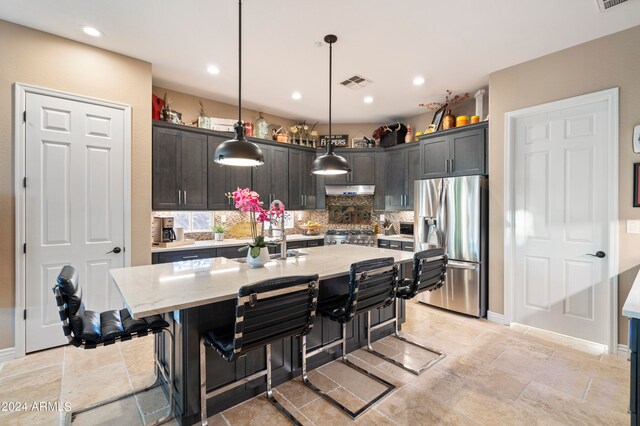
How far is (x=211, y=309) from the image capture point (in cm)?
200

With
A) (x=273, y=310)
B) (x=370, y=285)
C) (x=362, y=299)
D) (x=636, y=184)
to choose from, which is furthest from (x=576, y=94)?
(x=273, y=310)

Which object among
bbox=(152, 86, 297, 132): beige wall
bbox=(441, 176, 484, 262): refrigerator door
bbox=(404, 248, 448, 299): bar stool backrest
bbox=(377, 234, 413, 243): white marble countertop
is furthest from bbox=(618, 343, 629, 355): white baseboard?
bbox=(152, 86, 297, 132): beige wall

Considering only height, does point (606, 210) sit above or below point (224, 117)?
below

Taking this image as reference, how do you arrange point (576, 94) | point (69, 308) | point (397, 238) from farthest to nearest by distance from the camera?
point (397, 238)
point (576, 94)
point (69, 308)

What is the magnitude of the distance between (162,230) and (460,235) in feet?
12.7

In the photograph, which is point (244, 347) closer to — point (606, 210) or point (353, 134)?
point (606, 210)

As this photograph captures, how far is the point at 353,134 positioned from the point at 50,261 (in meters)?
4.85

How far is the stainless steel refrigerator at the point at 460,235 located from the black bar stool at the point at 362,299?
1889mm

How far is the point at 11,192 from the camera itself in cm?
279

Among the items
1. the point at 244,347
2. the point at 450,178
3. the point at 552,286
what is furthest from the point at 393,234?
the point at 244,347

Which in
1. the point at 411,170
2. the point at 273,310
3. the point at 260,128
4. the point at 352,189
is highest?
the point at 260,128

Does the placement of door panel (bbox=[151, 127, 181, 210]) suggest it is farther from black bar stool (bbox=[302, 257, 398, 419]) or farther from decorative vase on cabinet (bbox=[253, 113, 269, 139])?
black bar stool (bbox=[302, 257, 398, 419])

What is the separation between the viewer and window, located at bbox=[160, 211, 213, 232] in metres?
4.41

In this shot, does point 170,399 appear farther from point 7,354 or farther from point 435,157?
point 435,157
